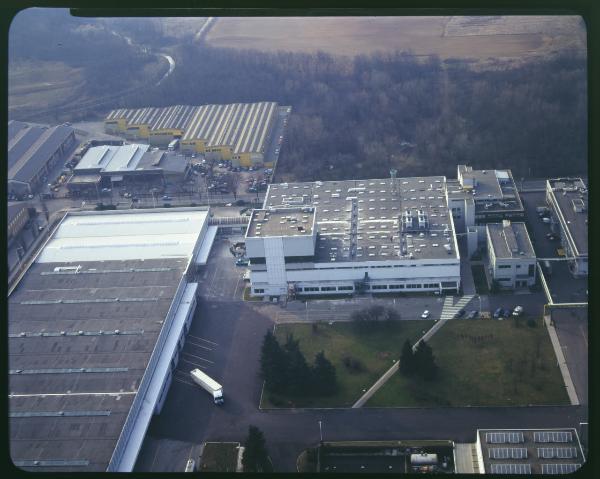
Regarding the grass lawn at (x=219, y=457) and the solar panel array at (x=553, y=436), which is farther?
the grass lawn at (x=219, y=457)

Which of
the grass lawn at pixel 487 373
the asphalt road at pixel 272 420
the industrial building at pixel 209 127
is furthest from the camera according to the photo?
the industrial building at pixel 209 127

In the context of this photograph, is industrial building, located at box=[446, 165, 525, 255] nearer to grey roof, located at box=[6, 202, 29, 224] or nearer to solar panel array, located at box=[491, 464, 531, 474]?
solar panel array, located at box=[491, 464, 531, 474]

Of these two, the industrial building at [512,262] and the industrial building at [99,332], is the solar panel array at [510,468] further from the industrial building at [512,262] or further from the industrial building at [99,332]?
the industrial building at [512,262]

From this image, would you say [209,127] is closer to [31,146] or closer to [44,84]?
[31,146]

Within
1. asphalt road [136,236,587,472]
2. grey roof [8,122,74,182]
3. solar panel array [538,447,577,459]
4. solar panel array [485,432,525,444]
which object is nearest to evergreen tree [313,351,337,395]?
asphalt road [136,236,587,472]

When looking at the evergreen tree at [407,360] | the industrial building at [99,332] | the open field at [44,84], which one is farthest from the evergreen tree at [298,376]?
the open field at [44,84]

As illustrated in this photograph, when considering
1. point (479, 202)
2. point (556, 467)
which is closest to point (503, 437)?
point (556, 467)

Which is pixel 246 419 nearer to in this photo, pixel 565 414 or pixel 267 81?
pixel 565 414

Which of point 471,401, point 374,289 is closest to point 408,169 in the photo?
point 374,289
